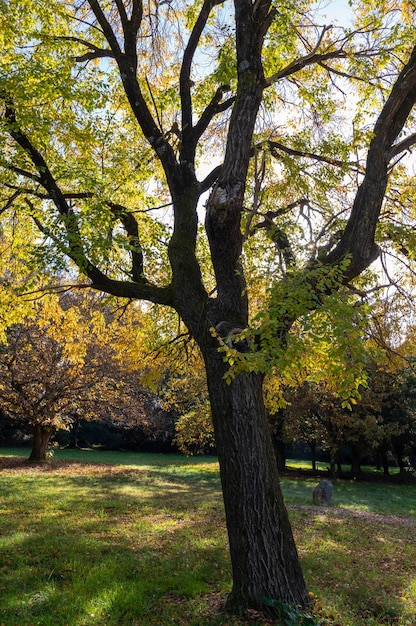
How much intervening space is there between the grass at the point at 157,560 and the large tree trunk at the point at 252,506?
31cm

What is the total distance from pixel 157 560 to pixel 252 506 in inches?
102

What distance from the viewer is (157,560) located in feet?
22.1

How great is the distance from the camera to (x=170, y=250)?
6449 millimetres

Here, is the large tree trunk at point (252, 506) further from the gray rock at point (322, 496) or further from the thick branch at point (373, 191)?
the gray rock at point (322, 496)

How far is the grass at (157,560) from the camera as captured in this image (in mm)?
5008

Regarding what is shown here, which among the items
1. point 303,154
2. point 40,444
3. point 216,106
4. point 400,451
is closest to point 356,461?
point 400,451

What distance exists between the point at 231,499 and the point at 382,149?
14.7 ft

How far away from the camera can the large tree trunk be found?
4.89 metres

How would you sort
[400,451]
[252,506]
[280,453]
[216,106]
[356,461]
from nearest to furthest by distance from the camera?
[252,506] → [216,106] → [356,461] → [400,451] → [280,453]

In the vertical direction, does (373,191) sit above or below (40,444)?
above

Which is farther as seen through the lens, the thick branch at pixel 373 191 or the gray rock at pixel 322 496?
the gray rock at pixel 322 496

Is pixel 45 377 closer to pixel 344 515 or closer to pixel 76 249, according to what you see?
pixel 344 515

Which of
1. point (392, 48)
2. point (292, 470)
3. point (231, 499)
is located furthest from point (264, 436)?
point (292, 470)

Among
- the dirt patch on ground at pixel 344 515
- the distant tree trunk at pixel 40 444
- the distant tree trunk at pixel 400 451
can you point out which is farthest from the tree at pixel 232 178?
the distant tree trunk at pixel 400 451
